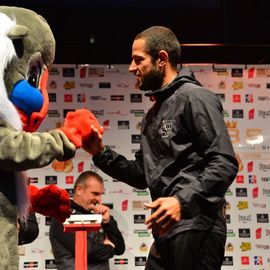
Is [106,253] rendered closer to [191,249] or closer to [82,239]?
[82,239]

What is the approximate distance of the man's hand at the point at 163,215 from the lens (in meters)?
2.13

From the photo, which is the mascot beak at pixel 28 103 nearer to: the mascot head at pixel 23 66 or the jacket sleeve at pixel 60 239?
the mascot head at pixel 23 66

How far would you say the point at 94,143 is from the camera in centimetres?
262

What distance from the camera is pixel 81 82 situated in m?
5.40

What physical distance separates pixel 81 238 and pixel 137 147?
1732mm

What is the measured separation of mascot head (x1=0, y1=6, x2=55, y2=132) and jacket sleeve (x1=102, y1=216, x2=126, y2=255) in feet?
8.17

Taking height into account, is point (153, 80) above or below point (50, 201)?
above

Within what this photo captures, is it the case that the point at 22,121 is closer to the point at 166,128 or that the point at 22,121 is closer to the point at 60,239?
the point at 166,128

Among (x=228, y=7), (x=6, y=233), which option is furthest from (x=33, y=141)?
(x=228, y=7)

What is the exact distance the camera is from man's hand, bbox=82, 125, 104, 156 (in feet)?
8.07

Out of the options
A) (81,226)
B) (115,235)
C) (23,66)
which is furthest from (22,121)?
(115,235)

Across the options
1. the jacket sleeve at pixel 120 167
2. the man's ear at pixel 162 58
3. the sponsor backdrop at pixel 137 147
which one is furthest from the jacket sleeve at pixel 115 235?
the man's ear at pixel 162 58

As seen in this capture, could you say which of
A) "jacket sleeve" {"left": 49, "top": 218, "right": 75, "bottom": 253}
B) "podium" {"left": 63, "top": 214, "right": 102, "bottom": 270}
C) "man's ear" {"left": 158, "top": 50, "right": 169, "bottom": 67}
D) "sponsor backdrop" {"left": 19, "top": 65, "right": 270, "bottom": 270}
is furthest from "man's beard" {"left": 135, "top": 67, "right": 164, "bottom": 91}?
"sponsor backdrop" {"left": 19, "top": 65, "right": 270, "bottom": 270}

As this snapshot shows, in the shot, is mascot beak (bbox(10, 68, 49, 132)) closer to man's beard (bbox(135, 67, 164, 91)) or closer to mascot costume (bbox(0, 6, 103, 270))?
mascot costume (bbox(0, 6, 103, 270))
